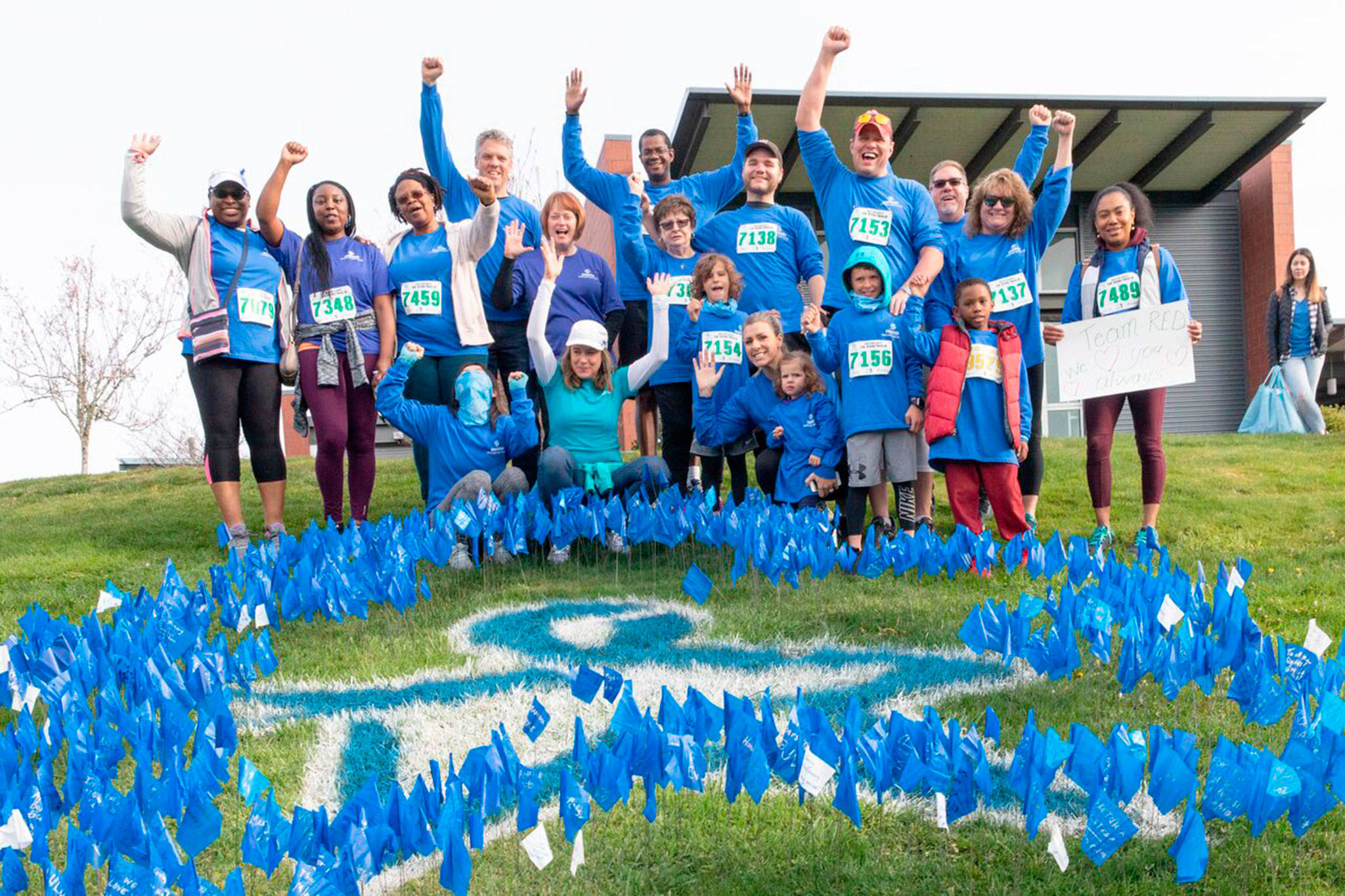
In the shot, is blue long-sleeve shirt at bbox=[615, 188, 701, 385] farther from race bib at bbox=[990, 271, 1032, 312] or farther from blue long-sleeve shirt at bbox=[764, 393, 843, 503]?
race bib at bbox=[990, 271, 1032, 312]

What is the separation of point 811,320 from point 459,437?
73.4 inches

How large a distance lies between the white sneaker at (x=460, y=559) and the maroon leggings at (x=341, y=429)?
806 millimetres

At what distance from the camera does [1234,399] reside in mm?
19922

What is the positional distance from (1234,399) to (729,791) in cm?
1970

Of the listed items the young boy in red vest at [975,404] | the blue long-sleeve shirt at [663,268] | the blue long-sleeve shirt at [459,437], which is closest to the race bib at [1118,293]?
the young boy in red vest at [975,404]

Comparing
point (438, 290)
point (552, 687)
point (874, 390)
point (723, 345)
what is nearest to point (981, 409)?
point (874, 390)

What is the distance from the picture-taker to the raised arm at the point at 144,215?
226 inches

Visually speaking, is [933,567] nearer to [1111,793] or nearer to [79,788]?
[1111,793]

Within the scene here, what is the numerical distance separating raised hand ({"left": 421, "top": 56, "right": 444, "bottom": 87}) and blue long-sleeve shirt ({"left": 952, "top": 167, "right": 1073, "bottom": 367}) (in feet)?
9.34

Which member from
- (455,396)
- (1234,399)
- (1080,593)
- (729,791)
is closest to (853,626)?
(1080,593)

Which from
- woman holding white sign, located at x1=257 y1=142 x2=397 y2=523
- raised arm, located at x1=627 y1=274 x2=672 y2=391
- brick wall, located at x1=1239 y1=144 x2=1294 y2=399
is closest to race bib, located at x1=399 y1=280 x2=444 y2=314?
woman holding white sign, located at x1=257 y1=142 x2=397 y2=523

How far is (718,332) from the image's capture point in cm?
613

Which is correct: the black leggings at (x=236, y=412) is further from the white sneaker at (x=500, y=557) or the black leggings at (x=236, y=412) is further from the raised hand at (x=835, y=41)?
the raised hand at (x=835, y=41)

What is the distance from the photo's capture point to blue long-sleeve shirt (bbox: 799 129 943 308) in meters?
6.05
